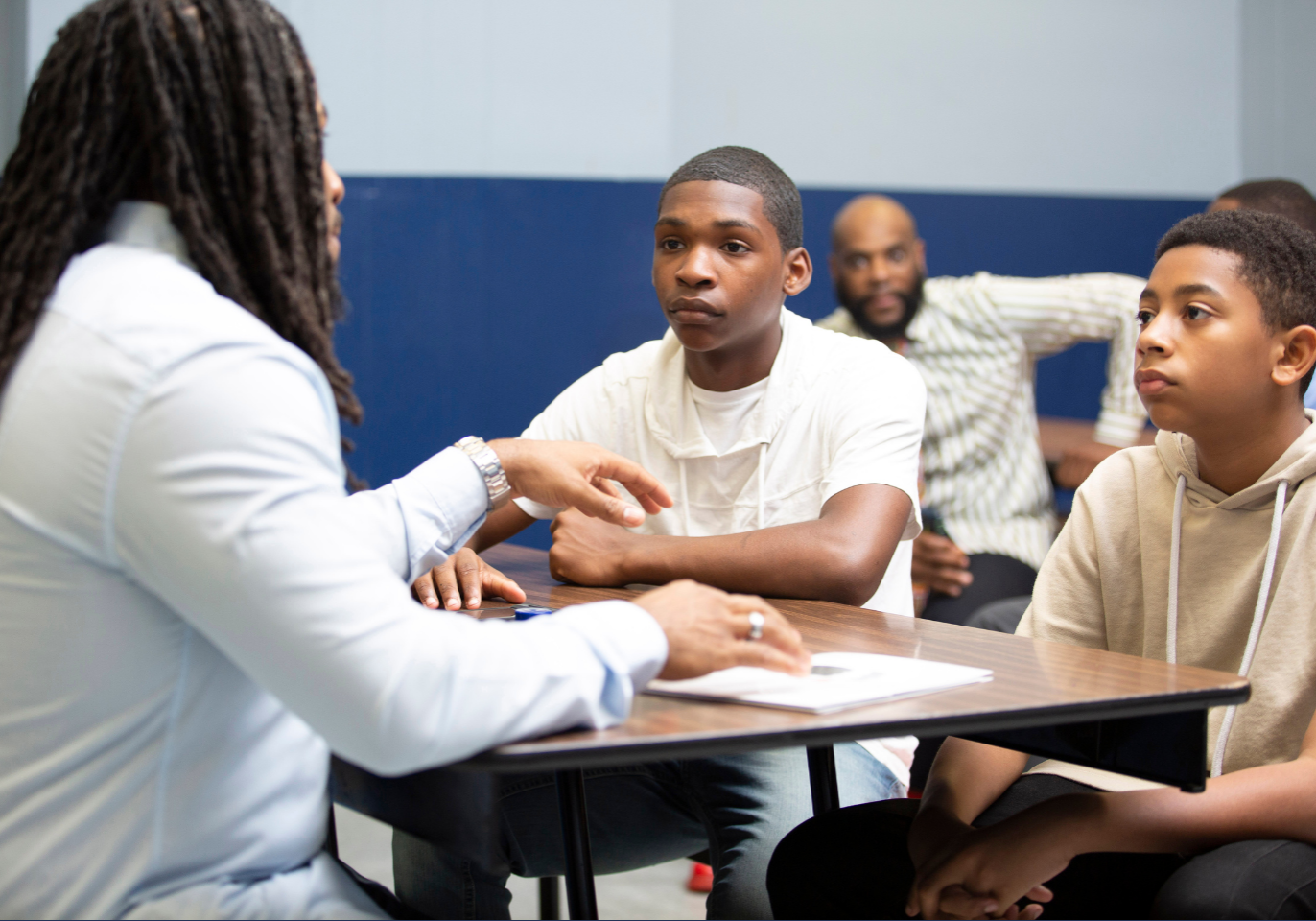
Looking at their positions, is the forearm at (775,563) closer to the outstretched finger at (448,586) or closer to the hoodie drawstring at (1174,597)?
the outstretched finger at (448,586)

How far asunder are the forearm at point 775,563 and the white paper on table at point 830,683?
0.46 m

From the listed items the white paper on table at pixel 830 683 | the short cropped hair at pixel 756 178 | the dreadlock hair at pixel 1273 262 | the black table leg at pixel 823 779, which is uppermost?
the short cropped hair at pixel 756 178

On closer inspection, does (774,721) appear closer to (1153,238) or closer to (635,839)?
(635,839)

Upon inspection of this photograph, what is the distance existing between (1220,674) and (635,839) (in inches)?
36.1

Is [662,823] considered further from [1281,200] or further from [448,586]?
[1281,200]

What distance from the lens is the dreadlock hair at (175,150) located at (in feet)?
3.16

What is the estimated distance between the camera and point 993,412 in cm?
336

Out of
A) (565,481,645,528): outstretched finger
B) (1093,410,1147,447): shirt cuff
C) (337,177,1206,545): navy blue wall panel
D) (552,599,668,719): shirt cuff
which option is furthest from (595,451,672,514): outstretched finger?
(337,177,1206,545): navy blue wall panel

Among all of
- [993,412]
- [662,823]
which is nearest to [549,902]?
[662,823]

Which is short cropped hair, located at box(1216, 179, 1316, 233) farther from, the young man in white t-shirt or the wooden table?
the wooden table

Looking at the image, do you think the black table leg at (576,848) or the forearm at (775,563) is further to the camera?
the forearm at (775,563)

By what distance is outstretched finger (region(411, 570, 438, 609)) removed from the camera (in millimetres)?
1550

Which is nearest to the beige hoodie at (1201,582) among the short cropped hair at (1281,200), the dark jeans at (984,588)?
the dark jeans at (984,588)

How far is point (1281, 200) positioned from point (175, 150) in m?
2.66
